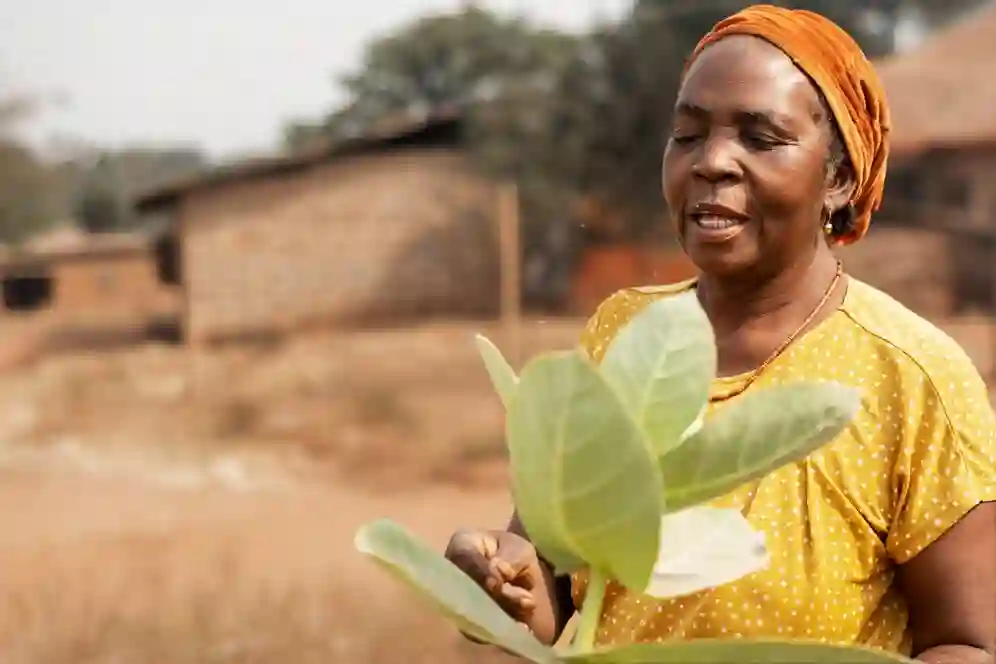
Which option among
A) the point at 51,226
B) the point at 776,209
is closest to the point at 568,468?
the point at 776,209

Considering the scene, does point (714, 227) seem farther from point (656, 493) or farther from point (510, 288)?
point (510, 288)

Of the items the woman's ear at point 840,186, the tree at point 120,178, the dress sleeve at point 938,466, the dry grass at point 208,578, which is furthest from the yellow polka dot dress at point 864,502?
the tree at point 120,178

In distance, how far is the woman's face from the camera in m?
0.88

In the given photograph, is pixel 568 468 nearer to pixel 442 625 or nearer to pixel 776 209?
pixel 776 209

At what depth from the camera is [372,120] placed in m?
27.1

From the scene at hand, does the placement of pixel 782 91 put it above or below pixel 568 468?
above

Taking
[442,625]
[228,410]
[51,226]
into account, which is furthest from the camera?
[51,226]

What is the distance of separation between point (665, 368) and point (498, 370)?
0.08 metres

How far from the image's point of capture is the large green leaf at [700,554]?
553 millimetres

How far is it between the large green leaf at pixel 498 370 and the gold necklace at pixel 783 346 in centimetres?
44

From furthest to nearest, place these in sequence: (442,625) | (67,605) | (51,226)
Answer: (51,226)
(67,605)
(442,625)

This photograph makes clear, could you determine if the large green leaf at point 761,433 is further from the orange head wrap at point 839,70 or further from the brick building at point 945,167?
the brick building at point 945,167

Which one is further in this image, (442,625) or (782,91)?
(442,625)

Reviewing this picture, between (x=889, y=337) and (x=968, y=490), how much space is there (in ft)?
0.44
